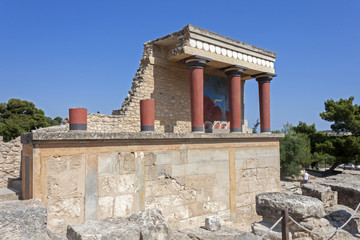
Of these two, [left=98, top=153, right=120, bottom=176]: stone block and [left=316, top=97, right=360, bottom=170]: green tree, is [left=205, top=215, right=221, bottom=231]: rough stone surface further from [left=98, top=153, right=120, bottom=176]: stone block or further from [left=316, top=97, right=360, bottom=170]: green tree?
[left=316, top=97, right=360, bottom=170]: green tree

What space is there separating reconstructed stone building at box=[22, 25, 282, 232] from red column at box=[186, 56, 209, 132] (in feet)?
0.11

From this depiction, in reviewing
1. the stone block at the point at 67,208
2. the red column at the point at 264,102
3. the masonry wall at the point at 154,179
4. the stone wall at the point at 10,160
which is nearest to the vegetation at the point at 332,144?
the red column at the point at 264,102

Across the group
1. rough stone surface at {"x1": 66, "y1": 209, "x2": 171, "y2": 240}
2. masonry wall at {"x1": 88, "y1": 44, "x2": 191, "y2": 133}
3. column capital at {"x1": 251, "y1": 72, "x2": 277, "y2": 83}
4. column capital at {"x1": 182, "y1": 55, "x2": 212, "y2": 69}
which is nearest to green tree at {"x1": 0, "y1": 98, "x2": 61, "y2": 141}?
masonry wall at {"x1": 88, "y1": 44, "x2": 191, "y2": 133}

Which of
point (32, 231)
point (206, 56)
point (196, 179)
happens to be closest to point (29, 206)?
point (32, 231)

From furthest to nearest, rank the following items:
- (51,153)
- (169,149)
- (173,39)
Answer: (173,39)
(169,149)
(51,153)

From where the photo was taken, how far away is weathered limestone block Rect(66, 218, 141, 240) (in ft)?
10.4

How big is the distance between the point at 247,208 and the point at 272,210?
2.78 m

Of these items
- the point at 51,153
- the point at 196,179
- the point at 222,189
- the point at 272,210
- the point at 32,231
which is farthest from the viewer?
the point at 222,189

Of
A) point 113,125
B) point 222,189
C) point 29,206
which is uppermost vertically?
point 113,125

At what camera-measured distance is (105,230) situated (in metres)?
3.30

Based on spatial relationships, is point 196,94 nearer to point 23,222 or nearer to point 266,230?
point 266,230

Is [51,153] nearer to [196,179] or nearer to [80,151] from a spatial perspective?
[80,151]

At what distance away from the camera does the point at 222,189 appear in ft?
23.5

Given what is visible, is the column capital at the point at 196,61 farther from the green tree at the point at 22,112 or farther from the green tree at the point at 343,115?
the green tree at the point at 22,112
